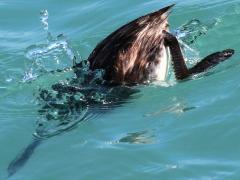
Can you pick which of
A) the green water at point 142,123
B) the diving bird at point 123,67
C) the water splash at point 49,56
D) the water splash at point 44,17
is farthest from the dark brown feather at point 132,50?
the water splash at point 44,17

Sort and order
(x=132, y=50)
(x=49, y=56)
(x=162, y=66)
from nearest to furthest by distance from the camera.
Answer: (x=132, y=50) < (x=162, y=66) < (x=49, y=56)

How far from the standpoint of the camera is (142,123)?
6.63 m

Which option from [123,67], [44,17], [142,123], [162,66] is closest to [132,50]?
[123,67]

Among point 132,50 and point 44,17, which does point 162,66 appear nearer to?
point 132,50

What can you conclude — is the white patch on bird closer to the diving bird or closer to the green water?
the diving bird

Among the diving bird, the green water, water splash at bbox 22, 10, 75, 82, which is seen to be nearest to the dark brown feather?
the diving bird

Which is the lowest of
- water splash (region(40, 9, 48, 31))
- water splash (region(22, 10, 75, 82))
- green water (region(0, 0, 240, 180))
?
green water (region(0, 0, 240, 180))

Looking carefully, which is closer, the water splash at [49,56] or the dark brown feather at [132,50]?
the dark brown feather at [132,50]

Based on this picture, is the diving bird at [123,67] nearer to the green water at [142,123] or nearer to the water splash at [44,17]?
the green water at [142,123]

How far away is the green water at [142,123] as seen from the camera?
236 inches

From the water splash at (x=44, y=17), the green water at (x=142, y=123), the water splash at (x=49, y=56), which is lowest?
the green water at (x=142, y=123)

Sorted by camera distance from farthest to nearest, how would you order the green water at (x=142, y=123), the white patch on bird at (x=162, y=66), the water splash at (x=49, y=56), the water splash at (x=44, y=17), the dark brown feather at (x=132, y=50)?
the water splash at (x=44, y=17) < the water splash at (x=49, y=56) < the white patch on bird at (x=162, y=66) < the dark brown feather at (x=132, y=50) < the green water at (x=142, y=123)

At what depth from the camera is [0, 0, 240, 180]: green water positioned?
600 cm

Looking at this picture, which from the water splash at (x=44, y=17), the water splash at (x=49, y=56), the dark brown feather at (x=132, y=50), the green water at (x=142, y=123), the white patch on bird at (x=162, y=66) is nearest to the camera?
the green water at (x=142, y=123)
